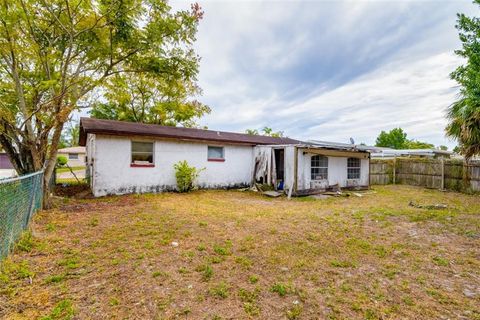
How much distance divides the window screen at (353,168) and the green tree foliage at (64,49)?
9.66 metres

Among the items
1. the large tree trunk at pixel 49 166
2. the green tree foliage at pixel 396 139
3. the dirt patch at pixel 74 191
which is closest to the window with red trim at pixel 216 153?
the dirt patch at pixel 74 191

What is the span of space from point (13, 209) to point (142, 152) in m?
6.44

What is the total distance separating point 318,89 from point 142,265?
16060mm

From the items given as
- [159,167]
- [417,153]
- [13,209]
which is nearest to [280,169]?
[159,167]

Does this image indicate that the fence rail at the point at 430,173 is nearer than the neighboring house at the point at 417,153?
Yes

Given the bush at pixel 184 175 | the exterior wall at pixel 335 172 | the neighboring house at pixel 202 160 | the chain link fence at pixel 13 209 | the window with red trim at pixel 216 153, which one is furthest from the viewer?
the window with red trim at pixel 216 153

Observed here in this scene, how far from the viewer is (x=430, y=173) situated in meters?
13.9

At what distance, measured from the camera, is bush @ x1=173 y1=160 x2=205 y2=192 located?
10758 millimetres

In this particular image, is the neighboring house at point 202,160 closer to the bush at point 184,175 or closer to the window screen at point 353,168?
the window screen at point 353,168

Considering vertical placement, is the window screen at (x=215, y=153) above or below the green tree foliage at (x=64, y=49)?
below

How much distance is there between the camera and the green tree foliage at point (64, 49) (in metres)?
6.61

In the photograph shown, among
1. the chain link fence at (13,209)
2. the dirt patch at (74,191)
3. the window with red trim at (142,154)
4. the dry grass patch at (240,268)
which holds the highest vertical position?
the window with red trim at (142,154)

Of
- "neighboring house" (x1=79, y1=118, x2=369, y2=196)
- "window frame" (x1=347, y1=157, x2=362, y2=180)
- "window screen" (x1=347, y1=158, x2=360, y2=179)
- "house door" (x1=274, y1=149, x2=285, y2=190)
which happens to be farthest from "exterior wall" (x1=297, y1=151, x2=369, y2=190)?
"house door" (x1=274, y1=149, x2=285, y2=190)

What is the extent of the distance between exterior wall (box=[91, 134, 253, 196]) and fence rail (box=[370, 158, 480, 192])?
30.6 feet
